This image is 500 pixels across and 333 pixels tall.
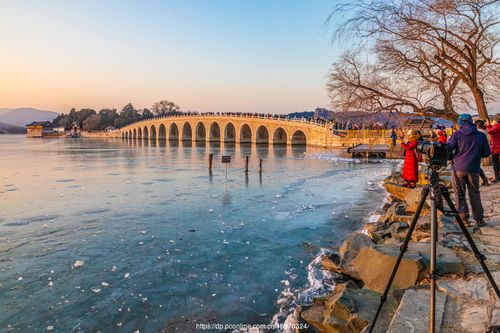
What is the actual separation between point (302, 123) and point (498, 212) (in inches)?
2061

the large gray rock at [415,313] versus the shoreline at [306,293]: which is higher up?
the large gray rock at [415,313]

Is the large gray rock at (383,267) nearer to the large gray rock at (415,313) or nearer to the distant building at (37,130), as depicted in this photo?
the large gray rock at (415,313)

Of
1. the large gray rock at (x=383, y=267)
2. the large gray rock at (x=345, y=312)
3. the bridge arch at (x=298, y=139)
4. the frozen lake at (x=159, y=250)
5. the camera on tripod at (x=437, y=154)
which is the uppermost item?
the camera on tripod at (x=437, y=154)

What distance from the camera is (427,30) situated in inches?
405

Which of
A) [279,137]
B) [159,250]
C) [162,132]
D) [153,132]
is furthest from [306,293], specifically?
[153,132]

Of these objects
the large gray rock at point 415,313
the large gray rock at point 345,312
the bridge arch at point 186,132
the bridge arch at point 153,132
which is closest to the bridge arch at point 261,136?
the bridge arch at point 186,132

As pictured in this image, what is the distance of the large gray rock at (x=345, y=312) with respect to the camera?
166 inches

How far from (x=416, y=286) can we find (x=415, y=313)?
734 mm

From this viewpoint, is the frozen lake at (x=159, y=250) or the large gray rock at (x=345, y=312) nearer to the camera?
the large gray rock at (x=345, y=312)

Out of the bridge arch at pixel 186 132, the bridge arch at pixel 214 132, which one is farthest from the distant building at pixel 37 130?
the bridge arch at pixel 214 132

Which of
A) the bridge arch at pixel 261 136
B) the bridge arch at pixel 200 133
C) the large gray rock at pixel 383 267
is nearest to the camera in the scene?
the large gray rock at pixel 383 267

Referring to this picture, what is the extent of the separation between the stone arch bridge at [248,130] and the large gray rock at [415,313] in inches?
1714

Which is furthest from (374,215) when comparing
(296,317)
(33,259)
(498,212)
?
(33,259)

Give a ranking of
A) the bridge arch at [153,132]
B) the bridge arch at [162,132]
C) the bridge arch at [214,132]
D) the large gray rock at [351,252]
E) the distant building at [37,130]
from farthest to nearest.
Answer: the distant building at [37,130], the bridge arch at [153,132], the bridge arch at [162,132], the bridge arch at [214,132], the large gray rock at [351,252]
